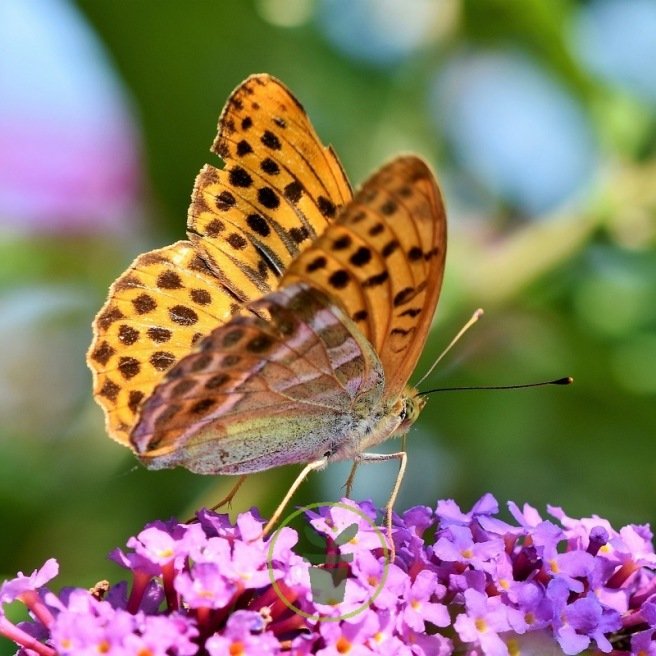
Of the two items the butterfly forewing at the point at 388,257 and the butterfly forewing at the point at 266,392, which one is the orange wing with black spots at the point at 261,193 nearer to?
the butterfly forewing at the point at 266,392

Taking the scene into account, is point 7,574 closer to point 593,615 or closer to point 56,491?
point 56,491

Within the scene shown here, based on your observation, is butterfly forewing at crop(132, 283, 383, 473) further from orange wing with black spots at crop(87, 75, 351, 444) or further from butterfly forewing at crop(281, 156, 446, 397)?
orange wing with black spots at crop(87, 75, 351, 444)

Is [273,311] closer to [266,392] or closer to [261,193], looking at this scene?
[266,392]

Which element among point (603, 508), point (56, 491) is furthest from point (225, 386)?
point (603, 508)

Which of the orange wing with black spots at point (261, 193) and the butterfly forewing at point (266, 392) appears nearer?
the butterfly forewing at point (266, 392)

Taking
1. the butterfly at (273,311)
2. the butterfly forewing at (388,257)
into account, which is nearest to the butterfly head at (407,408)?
the butterfly at (273,311)
